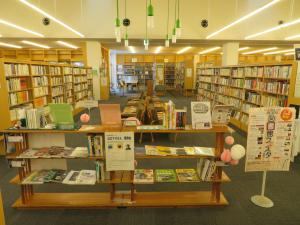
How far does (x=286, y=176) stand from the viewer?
12.1ft

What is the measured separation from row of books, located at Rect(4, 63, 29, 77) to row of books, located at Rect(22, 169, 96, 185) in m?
2.78

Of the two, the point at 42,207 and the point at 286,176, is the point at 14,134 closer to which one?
the point at 42,207

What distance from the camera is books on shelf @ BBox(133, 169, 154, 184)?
2742 mm

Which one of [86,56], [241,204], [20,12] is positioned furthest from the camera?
[86,56]

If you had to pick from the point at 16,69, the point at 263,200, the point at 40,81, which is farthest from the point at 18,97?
the point at 263,200

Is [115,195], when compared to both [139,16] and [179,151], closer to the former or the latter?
[179,151]

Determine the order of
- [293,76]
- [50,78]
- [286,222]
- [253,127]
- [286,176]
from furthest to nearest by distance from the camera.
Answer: [50,78] → [293,76] → [286,176] → [253,127] → [286,222]

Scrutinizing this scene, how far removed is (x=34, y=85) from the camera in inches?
231

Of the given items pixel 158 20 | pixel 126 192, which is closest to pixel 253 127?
pixel 126 192

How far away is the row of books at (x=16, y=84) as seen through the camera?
15.4 ft

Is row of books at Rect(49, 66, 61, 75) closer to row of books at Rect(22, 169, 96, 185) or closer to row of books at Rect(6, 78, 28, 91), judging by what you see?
row of books at Rect(6, 78, 28, 91)

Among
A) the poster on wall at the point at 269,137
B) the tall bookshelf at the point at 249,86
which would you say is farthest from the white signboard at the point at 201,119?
the tall bookshelf at the point at 249,86

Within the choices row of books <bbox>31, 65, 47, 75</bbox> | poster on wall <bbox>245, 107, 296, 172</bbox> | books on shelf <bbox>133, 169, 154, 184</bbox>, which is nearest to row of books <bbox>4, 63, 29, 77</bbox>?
row of books <bbox>31, 65, 47, 75</bbox>

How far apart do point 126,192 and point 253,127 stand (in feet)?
6.38
